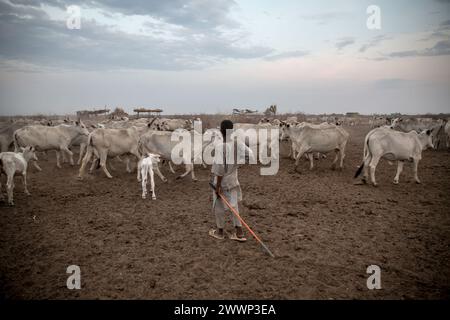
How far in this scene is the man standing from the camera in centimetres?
550

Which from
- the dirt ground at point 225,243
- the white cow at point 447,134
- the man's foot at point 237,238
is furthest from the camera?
the white cow at point 447,134

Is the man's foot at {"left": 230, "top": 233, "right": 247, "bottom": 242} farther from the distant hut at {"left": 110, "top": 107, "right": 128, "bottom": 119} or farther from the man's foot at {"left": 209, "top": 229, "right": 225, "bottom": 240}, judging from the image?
the distant hut at {"left": 110, "top": 107, "right": 128, "bottom": 119}

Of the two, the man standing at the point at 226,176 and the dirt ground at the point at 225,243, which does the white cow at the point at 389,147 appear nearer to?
the dirt ground at the point at 225,243

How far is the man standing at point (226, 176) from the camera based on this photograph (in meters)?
5.50

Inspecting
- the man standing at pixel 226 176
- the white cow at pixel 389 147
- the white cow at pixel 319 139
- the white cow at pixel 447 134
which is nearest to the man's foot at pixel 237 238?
the man standing at pixel 226 176

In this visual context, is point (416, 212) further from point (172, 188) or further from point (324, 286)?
point (172, 188)

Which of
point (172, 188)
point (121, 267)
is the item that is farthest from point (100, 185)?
point (121, 267)

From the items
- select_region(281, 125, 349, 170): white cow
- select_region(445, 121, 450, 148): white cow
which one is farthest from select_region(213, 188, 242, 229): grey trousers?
select_region(445, 121, 450, 148): white cow

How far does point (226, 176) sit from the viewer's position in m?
5.68

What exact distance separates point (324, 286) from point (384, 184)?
745cm

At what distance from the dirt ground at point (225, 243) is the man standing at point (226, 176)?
15.2 inches

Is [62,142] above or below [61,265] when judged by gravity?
above

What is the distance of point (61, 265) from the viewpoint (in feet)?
16.6

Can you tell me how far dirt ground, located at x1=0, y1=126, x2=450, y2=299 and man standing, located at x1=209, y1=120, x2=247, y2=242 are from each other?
15.2 inches
